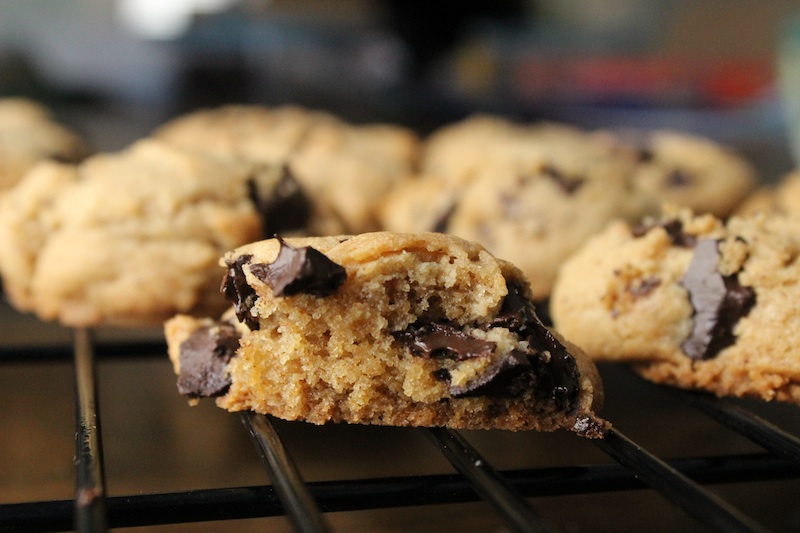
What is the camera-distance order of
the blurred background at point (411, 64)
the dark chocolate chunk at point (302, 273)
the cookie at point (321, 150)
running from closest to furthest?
the dark chocolate chunk at point (302, 273) → the cookie at point (321, 150) → the blurred background at point (411, 64)

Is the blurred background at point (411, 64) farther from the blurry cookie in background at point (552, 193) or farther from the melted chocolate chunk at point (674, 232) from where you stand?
the melted chocolate chunk at point (674, 232)

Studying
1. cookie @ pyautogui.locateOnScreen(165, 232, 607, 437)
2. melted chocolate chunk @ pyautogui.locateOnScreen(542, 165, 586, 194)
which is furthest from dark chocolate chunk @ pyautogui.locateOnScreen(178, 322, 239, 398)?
melted chocolate chunk @ pyautogui.locateOnScreen(542, 165, 586, 194)

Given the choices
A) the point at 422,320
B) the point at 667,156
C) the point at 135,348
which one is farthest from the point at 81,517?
the point at 667,156

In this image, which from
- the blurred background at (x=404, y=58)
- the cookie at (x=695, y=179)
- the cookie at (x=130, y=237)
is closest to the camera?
the cookie at (x=130, y=237)

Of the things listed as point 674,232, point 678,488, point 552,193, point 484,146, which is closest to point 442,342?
point 678,488

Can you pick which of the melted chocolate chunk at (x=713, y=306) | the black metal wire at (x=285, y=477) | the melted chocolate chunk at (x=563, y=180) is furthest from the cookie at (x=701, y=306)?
the black metal wire at (x=285, y=477)

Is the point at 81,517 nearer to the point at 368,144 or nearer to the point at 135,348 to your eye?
the point at 135,348
